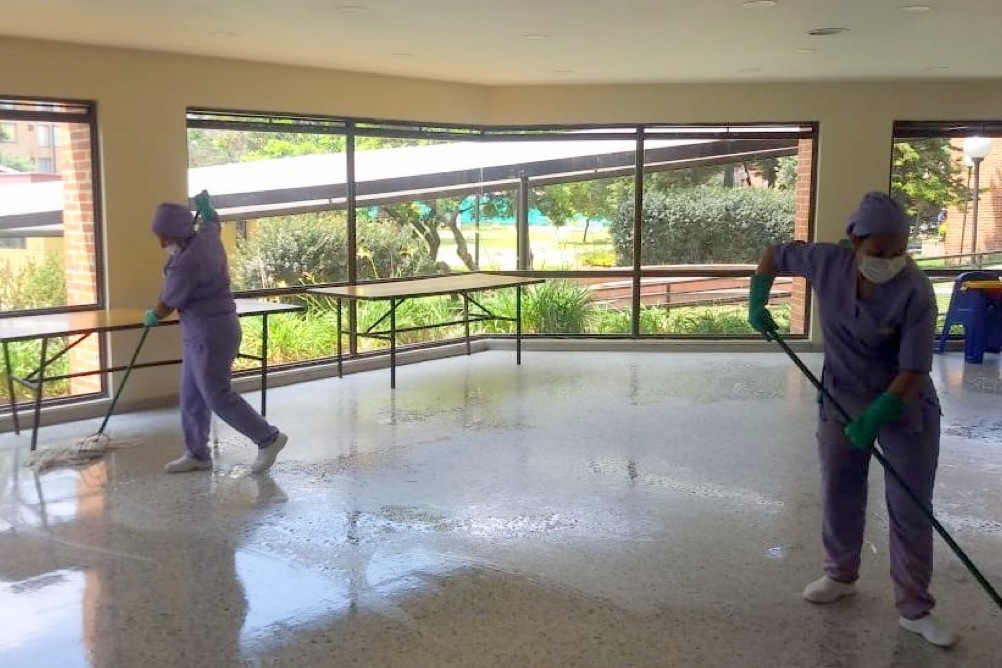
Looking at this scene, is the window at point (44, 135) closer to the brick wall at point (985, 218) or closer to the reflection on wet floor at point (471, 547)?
the reflection on wet floor at point (471, 547)

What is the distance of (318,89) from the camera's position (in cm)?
729

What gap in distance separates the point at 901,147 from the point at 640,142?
2462 mm

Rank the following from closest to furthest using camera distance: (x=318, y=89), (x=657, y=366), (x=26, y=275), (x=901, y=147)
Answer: (x=26, y=275) → (x=318, y=89) → (x=657, y=366) → (x=901, y=147)

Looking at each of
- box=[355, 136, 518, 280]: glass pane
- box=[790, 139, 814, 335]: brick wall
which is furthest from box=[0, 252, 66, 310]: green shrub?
box=[790, 139, 814, 335]: brick wall

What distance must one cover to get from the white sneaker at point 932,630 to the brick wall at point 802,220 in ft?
19.6

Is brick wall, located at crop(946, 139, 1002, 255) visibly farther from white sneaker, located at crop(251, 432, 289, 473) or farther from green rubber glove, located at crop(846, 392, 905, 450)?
white sneaker, located at crop(251, 432, 289, 473)

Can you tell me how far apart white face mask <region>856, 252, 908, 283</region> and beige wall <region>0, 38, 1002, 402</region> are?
5036 millimetres

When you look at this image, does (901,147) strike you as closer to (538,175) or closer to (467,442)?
(538,175)

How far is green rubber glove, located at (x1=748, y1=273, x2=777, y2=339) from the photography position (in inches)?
130

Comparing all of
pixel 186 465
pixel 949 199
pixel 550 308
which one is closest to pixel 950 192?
pixel 949 199

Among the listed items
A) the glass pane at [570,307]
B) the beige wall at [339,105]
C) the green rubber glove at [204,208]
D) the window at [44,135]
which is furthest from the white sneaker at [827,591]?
the glass pane at [570,307]

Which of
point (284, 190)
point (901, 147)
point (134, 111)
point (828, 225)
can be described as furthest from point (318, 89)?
point (901, 147)

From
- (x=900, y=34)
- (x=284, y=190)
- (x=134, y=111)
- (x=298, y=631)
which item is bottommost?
(x=298, y=631)

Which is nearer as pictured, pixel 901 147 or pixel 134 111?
pixel 134 111
